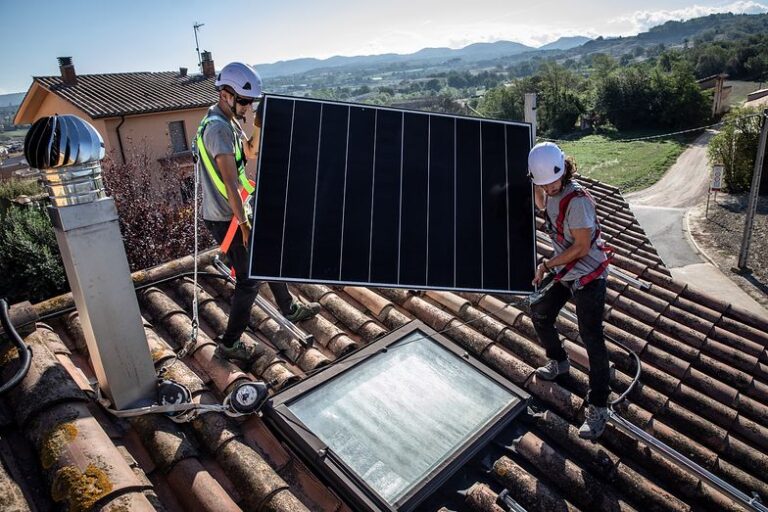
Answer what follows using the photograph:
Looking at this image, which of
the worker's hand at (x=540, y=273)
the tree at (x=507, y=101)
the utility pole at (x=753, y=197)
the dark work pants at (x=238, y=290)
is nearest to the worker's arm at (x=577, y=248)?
the worker's hand at (x=540, y=273)

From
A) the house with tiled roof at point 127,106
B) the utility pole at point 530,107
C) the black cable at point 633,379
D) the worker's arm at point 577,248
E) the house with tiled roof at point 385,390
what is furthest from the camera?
the house with tiled roof at point 127,106

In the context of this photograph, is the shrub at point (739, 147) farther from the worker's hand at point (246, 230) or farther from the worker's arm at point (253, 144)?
the worker's hand at point (246, 230)

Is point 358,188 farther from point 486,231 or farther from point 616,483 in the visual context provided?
point 616,483

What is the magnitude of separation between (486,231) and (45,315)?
3.98 m

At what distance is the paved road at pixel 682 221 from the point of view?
806 inches

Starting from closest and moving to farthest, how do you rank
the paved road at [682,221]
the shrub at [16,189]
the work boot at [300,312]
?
the work boot at [300,312] < the paved road at [682,221] < the shrub at [16,189]

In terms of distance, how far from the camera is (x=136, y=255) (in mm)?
14812

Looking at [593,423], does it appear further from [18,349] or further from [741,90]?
[741,90]

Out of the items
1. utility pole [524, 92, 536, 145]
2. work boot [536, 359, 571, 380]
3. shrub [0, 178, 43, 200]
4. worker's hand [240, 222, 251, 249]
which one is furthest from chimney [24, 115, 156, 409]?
shrub [0, 178, 43, 200]

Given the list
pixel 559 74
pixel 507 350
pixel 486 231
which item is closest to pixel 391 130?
pixel 486 231

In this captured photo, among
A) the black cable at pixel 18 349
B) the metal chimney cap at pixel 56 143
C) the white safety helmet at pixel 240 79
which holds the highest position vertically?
the white safety helmet at pixel 240 79

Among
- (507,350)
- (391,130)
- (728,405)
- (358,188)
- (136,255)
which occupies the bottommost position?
(136,255)

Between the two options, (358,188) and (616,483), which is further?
(358,188)

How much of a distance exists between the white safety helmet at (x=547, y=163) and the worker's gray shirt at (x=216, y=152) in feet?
7.80
